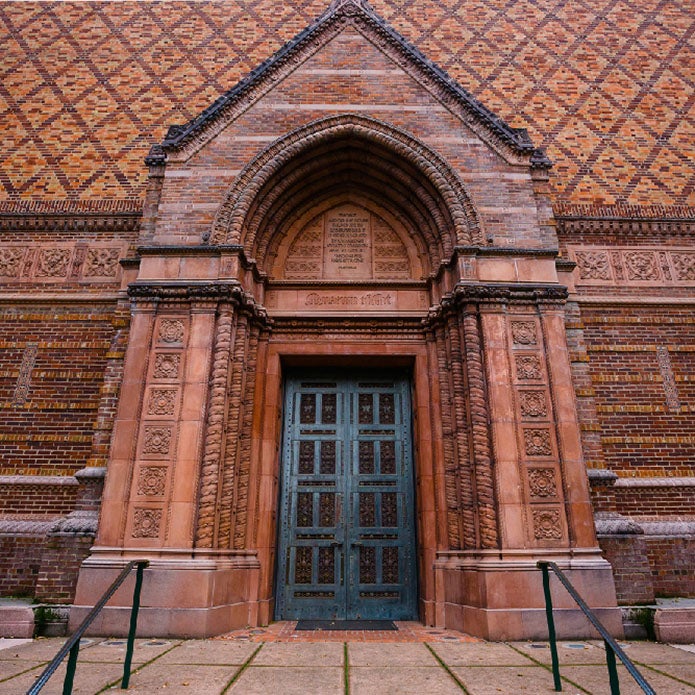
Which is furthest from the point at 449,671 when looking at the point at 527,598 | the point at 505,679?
the point at 527,598

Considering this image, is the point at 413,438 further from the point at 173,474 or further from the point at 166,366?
the point at 166,366

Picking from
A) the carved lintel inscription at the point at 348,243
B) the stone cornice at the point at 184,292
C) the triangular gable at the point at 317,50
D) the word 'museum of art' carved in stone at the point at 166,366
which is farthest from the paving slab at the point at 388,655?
the triangular gable at the point at 317,50

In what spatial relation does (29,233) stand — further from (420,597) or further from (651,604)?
(651,604)

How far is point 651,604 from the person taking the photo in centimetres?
639

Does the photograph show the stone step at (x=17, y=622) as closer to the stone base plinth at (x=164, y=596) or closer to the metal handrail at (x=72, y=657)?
the stone base plinth at (x=164, y=596)

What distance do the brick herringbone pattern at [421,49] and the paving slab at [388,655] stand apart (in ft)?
26.4

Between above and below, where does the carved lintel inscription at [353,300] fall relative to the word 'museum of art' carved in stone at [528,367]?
above

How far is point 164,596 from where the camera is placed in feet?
19.2

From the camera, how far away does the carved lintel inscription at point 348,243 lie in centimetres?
883

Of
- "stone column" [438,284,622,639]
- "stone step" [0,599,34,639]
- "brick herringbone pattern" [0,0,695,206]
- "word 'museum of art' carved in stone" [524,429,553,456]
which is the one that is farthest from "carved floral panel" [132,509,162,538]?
"brick herringbone pattern" [0,0,695,206]

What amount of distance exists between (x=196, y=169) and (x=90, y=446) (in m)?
4.50

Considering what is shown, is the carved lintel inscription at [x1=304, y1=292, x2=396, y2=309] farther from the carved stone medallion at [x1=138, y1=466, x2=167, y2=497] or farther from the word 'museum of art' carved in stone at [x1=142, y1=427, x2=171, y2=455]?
the carved stone medallion at [x1=138, y1=466, x2=167, y2=497]

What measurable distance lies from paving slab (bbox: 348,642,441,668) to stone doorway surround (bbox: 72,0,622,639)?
1188 millimetres

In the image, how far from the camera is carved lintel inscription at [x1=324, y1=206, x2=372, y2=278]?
8.83 m
